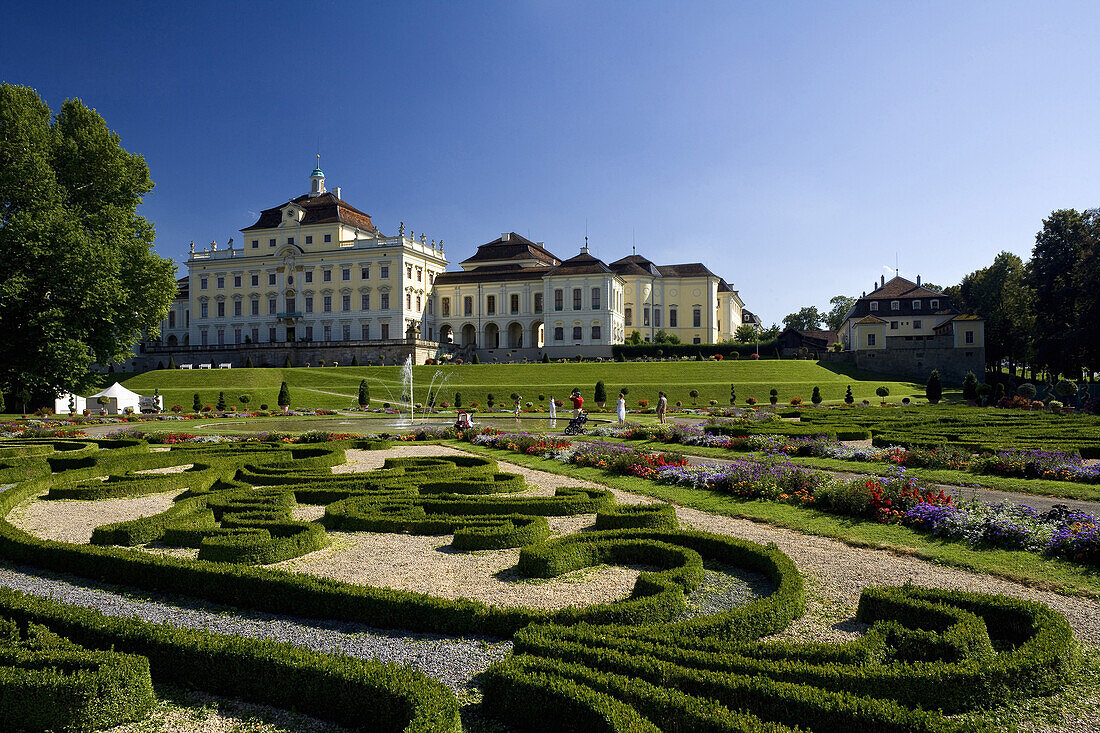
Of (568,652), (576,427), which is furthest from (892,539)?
(576,427)

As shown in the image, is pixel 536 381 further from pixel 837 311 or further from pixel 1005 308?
pixel 837 311

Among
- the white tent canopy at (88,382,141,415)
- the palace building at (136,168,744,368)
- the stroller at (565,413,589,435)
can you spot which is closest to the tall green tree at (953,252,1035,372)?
the palace building at (136,168,744,368)

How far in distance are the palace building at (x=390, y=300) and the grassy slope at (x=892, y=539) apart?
180ft

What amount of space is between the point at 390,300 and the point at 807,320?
73369mm

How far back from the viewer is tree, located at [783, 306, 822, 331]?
113812 millimetres

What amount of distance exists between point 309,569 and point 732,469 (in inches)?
276

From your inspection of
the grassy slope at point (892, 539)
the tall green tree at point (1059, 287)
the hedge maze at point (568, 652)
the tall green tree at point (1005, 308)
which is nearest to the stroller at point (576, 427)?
the grassy slope at point (892, 539)

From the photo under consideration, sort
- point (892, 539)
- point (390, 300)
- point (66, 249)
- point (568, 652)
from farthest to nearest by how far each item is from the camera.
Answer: point (390, 300) → point (66, 249) → point (892, 539) → point (568, 652)

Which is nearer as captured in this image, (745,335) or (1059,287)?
(1059,287)

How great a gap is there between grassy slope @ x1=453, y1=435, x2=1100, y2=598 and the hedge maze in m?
1.77

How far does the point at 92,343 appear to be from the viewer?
27469mm

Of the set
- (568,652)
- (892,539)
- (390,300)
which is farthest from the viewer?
(390,300)

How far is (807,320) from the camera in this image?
376 ft

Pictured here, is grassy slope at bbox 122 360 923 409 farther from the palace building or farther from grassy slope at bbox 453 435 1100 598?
grassy slope at bbox 453 435 1100 598
